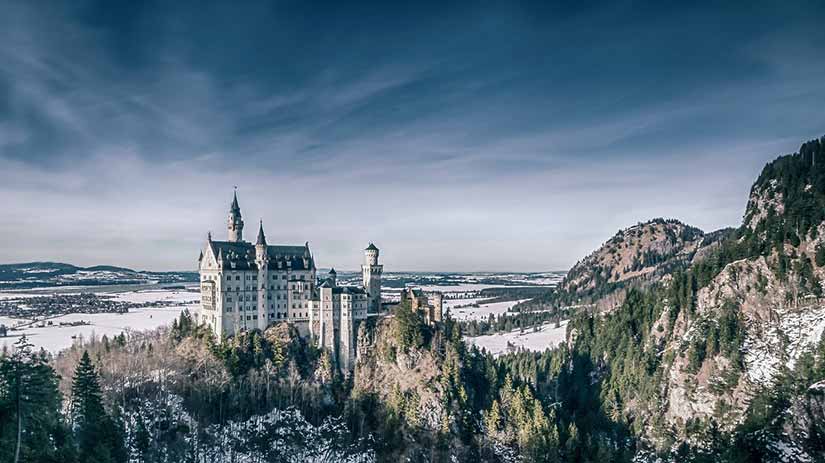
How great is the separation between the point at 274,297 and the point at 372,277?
71.9 feet

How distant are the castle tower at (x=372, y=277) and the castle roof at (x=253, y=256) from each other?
41.0 ft

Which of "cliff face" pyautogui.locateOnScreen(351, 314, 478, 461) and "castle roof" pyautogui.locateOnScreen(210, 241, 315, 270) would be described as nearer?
"cliff face" pyautogui.locateOnScreen(351, 314, 478, 461)

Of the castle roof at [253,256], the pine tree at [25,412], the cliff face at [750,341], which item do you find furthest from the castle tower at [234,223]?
the cliff face at [750,341]

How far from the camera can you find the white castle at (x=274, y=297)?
112562 mm

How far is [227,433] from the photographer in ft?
320

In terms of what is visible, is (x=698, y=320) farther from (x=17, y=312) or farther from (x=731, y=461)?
(x=17, y=312)

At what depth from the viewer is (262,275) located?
116188 millimetres

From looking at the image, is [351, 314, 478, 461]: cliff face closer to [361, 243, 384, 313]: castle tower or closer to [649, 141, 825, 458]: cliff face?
[361, 243, 384, 313]: castle tower

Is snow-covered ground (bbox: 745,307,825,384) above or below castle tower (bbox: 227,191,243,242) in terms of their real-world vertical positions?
below

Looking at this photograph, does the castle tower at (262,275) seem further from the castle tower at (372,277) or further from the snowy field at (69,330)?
the snowy field at (69,330)

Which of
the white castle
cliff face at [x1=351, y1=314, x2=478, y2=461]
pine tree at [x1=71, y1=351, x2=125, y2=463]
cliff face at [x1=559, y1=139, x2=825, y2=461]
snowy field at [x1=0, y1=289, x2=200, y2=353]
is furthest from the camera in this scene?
snowy field at [x1=0, y1=289, x2=200, y2=353]

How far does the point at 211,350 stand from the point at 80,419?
30.0m

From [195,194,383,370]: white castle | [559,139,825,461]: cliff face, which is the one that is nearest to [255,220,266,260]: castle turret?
[195,194,383,370]: white castle

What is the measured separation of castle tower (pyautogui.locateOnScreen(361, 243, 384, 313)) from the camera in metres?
122
